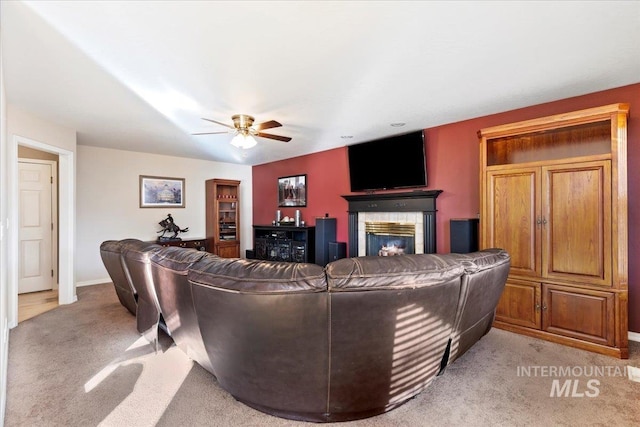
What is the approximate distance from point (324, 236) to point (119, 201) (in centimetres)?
377

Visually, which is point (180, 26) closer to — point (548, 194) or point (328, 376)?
point (328, 376)

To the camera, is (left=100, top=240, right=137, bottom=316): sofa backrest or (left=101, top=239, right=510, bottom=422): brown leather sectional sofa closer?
(left=101, top=239, right=510, bottom=422): brown leather sectional sofa

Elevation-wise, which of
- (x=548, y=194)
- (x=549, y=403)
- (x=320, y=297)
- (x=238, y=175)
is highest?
(x=238, y=175)

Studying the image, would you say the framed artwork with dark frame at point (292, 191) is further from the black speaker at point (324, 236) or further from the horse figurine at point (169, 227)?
the horse figurine at point (169, 227)

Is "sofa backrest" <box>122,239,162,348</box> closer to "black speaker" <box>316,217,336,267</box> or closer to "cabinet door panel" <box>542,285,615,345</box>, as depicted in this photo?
"black speaker" <box>316,217,336,267</box>

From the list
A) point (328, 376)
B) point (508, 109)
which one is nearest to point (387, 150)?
point (508, 109)

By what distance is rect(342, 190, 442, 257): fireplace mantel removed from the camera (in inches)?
163

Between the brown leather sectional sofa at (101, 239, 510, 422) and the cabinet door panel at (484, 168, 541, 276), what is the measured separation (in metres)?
1.45

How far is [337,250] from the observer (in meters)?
5.16

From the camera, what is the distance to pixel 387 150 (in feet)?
15.0

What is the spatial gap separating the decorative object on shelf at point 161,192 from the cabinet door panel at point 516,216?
18.2ft

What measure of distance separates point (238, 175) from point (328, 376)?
6145 mm
